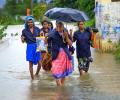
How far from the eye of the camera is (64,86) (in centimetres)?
1265

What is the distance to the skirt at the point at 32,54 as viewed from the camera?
14062mm

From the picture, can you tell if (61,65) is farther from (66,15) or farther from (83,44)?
(83,44)

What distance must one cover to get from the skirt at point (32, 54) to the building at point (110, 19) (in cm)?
769

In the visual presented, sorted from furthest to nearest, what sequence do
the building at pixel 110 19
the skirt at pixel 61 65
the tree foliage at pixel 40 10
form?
1. the tree foliage at pixel 40 10
2. the building at pixel 110 19
3. the skirt at pixel 61 65

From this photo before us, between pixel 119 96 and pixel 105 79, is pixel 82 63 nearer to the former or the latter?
pixel 105 79

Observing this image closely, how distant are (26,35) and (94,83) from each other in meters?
2.24

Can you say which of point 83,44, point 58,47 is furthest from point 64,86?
point 83,44

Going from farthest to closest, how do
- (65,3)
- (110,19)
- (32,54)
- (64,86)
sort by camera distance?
(65,3) < (110,19) < (32,54) < (64,86)

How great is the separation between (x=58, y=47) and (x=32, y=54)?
1.69m

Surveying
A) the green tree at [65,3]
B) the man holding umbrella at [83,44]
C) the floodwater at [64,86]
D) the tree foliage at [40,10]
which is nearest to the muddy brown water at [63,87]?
the floodwater at [64,86]

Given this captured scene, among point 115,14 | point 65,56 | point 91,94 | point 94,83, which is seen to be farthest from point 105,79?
point 115,14

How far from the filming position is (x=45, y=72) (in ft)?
51.0

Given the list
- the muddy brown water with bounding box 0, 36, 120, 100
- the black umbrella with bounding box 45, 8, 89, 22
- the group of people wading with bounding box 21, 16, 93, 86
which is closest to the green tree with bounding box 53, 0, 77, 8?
the muddy brown water with bounding box 0, 36, 120, 100

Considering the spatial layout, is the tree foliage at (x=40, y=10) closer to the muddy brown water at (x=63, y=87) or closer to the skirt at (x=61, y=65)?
the muddy brown water at (x=63, y=87)
